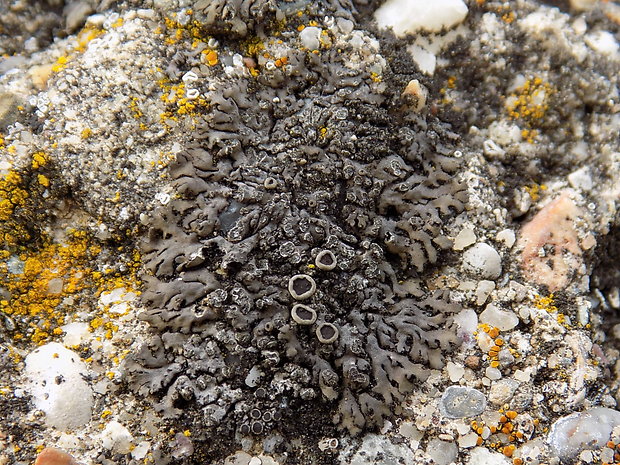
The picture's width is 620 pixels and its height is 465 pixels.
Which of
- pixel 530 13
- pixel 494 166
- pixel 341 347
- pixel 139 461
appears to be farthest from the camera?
pixel 530 13

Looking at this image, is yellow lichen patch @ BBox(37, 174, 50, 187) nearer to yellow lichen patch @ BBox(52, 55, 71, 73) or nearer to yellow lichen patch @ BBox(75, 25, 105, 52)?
yellow lichen patch @ BBox(52, 55, 71, 73)

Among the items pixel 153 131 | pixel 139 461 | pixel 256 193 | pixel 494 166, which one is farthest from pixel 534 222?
pixel 139 461

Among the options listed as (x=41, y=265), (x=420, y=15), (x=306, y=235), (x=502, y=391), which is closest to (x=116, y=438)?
(x=41, y=265)

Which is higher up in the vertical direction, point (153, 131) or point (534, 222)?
point (153, 131)

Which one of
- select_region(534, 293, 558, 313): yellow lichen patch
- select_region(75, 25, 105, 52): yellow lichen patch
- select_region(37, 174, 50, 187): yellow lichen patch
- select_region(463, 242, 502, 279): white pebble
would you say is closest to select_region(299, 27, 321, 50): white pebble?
select_region(75, 25, 105, 52): yellow lichen patch

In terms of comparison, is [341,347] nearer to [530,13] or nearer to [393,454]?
[393,454]

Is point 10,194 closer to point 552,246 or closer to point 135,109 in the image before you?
point 135,109
